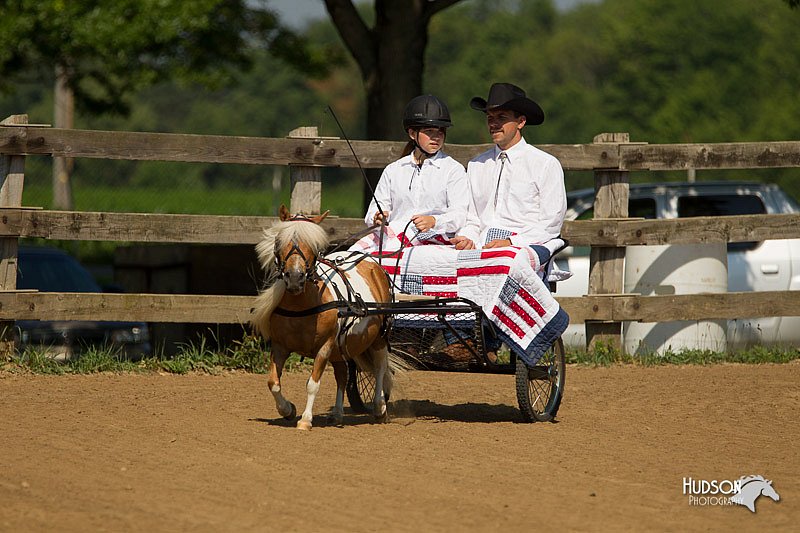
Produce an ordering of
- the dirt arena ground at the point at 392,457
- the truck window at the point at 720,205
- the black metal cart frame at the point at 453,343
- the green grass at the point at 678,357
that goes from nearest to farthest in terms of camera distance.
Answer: the dirt arena ground at the point at 392,457 → the black metal cart frame at the point at 453,343 → the green grass at the point at 678,357 → the truck window at the point at 720,205

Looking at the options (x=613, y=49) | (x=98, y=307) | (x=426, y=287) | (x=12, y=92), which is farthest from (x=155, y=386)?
(x=613, y=49)

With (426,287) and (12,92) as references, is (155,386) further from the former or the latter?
(12,92)

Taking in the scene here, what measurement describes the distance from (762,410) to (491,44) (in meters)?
86.2

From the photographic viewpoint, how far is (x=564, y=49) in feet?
289

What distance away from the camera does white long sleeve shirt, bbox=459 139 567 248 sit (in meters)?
8.00

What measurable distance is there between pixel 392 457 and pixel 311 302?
1.12 metres

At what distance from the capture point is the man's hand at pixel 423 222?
25.7ft

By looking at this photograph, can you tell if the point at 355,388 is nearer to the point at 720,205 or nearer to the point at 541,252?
the point at 541,252

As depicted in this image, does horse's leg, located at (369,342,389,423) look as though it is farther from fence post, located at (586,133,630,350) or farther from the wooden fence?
fence post, located at (586,133,630,350)

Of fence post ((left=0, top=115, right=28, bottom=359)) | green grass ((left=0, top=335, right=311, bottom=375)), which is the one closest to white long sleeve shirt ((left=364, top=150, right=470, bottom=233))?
green grass ((left=0, top=335, right=311, bottom=375))

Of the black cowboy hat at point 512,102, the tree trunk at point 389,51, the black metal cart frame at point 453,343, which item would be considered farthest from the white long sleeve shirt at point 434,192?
the tree trunk at point 389,51

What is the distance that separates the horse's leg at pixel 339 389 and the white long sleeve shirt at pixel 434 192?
101 cm

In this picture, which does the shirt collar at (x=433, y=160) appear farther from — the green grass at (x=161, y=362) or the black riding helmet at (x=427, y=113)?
the green grass at (x=161, y=362)

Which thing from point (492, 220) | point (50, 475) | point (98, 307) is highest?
point (492, 220)
